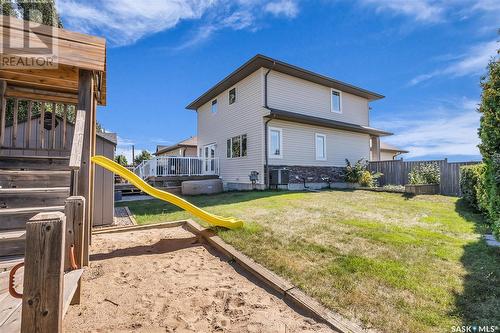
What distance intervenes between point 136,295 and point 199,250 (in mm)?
1522

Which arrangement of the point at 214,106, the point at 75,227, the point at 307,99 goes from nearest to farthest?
the point at 75,227
the point at 307,99
the point at 214,106

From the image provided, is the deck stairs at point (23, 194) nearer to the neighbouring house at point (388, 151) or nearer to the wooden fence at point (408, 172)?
the wooden fence at point (408, 172)

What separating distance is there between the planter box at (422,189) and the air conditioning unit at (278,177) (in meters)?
5.29

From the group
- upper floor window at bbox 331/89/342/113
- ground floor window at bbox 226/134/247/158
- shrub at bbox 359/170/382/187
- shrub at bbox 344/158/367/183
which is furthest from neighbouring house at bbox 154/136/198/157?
shrub at bbox 359/170/382/187

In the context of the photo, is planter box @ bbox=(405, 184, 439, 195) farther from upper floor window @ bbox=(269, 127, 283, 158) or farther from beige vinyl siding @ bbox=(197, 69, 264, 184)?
beige vinyl siding @ bbox=(197, 69, 264, 184)

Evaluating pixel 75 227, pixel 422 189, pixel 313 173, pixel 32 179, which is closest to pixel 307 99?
pixel 313 173

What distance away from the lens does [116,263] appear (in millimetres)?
3537

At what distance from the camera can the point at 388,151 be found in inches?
1092

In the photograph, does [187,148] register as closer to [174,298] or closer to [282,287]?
[174,298]

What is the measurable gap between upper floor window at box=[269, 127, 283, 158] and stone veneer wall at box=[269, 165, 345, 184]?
0.66 m

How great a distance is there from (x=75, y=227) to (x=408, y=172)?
15064mm

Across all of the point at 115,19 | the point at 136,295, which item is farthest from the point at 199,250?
the point at 115,19

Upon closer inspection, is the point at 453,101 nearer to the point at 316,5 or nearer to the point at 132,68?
the point at 316,5

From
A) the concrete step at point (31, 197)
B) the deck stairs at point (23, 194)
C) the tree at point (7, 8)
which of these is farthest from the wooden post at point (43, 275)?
the tree at point (7, 8)
